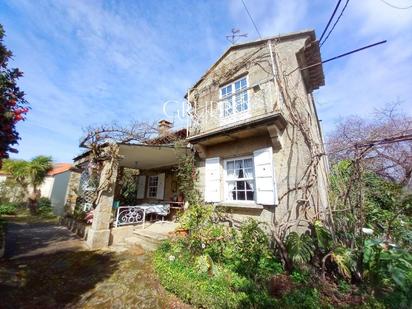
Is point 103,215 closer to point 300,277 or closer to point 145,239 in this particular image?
point 145,239

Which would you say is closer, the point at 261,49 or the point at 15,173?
the point at 261,49

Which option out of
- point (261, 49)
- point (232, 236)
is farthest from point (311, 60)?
point (232, 236)

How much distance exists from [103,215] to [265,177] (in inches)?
233

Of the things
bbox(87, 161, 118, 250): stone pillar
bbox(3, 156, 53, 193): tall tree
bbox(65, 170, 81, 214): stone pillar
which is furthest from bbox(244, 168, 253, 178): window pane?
bbox(3, 156, 53, 193): tall tree

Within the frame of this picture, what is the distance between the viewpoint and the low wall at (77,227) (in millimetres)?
8064

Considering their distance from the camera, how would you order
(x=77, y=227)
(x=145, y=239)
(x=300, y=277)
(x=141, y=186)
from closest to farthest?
1. (x=300, y=277)
2. (x=145, y=239)
3. (x=77, y=227)
4. (x=141, y=186)

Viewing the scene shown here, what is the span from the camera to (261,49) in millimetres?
7684

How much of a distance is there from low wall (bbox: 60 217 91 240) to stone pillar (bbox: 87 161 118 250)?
1057 mm

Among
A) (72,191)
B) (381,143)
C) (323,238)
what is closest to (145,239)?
(323,238)

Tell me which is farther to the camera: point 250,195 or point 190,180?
point 190,180

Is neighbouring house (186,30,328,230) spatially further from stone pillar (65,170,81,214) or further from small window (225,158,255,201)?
stone pillar (65,170,81,214)

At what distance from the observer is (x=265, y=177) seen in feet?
20.5

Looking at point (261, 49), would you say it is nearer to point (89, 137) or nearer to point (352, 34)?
point (352, 34)

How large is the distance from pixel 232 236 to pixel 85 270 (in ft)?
13.6
